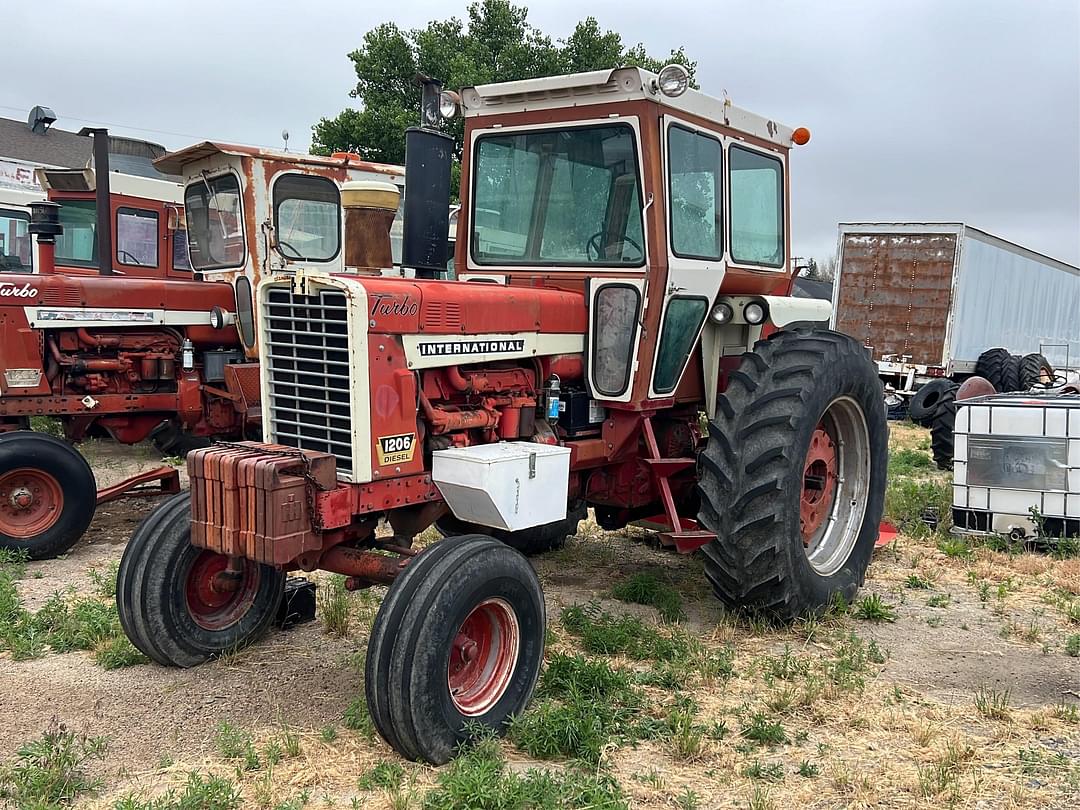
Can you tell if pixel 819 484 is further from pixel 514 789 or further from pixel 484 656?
pixel 514 789

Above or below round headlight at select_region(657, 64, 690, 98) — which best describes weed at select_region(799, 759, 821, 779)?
below

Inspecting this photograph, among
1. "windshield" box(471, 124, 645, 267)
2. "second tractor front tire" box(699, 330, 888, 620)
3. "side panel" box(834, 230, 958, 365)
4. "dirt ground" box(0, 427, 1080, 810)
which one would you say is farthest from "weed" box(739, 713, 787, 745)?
"side panel" box(834, 230, 958, 365)

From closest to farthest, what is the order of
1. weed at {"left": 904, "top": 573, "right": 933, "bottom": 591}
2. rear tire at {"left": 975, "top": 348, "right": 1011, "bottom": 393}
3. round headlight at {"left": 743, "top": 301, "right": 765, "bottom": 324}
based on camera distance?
round headlight at {"left": 743, "top": 301, "right": 765, "bottom": 324}, weed at {"left": 904, "top": 573, "right": 933, "bottom": 591}, rear tire at {"left": 975, "top": 348, "right": 1011, "bottom": 393}

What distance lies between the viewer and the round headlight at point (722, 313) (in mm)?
5195

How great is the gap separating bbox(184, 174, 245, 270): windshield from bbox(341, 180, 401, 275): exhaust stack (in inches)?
133

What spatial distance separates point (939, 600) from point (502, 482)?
312cm

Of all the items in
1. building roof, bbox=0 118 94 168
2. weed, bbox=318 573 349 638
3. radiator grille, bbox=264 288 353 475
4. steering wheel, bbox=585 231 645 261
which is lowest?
weed, bbox=318 573 349 638

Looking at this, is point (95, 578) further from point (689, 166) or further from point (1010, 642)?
point (1010, 642)

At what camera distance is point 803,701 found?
4035 mm

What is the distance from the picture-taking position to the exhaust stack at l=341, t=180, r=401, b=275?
14.2 ft

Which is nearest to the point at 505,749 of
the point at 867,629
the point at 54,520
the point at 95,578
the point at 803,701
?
the point at 803,701

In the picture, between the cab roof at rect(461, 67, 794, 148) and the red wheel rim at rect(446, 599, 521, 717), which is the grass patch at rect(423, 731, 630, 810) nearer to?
the red wheel rim at rect(446, 599, 521, 717)

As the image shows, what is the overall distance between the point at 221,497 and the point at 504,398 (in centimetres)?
134

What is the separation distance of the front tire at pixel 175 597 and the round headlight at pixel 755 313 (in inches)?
113
